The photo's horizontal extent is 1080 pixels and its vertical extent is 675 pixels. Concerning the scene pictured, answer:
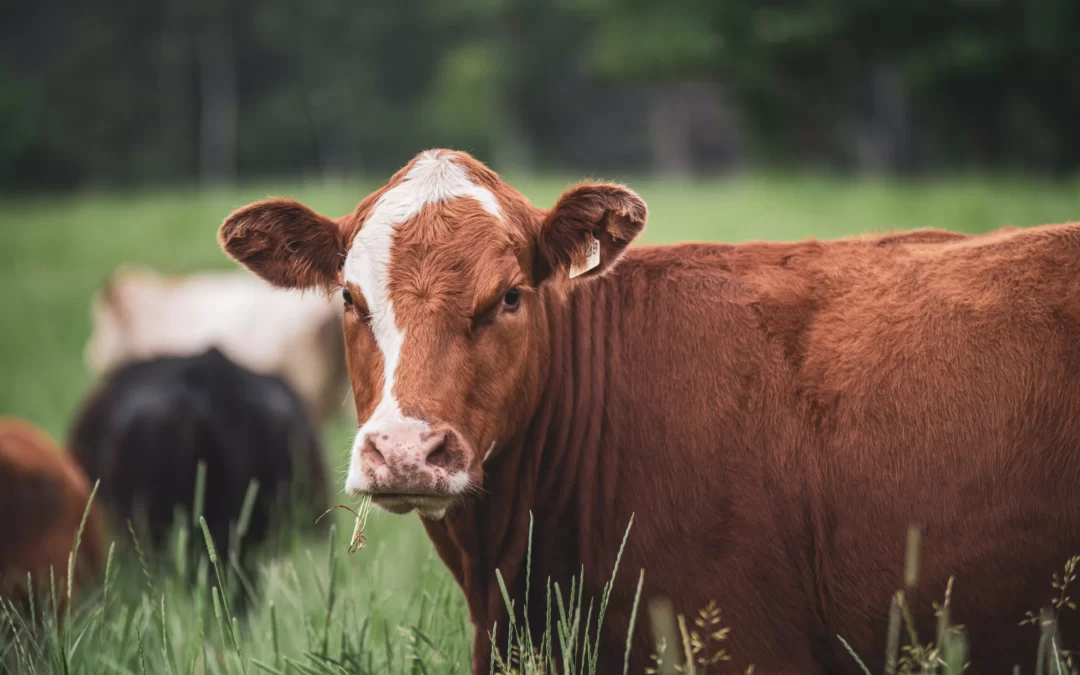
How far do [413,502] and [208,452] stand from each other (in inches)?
136

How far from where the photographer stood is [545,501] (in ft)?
9.75

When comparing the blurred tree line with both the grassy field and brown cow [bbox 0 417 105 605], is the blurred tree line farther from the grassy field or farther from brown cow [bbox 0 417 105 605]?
brown cow [bbox 0 417 105 605]

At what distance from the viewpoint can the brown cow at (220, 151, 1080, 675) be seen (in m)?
2.58

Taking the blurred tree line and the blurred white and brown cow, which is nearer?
the blurred white and brown cow

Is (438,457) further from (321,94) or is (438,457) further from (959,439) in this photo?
(321,94)

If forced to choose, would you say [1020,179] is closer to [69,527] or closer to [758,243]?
[758,243]

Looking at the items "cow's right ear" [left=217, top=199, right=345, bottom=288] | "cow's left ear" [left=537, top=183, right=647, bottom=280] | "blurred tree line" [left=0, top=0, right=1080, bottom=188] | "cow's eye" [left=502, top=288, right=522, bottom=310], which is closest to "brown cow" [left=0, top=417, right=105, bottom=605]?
"cow's right ear" [left=217, top=199, right=345, bottom=288]

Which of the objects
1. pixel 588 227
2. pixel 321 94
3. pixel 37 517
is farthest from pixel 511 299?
pixel 321 94

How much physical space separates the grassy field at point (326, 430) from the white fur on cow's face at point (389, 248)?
1.37 ft

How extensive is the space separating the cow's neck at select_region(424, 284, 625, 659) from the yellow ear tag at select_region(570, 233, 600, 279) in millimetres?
185

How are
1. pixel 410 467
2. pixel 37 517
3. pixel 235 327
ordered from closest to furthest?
pixel 410 467, pixel 37 517, pixel 235 327

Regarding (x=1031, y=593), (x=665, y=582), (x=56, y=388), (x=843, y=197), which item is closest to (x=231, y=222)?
(x=665, y=582)

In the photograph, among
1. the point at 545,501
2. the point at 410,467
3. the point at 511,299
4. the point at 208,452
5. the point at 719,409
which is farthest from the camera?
the point at 208,452

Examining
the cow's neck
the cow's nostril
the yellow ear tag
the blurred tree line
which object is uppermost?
the blurred tree line
